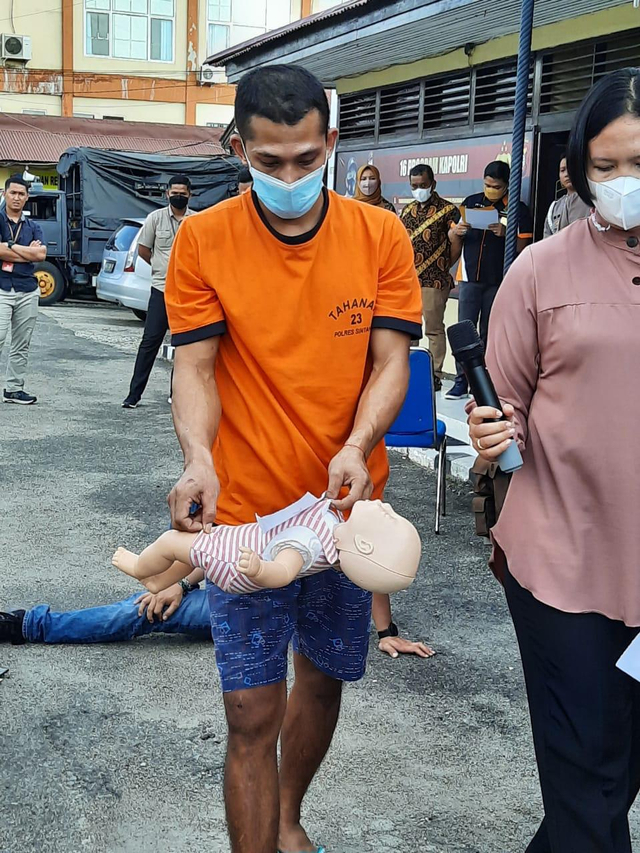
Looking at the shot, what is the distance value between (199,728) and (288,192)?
214 cm

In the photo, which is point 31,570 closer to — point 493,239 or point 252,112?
point 252,112

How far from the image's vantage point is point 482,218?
920cm

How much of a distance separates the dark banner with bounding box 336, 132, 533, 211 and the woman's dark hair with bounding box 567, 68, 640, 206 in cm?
776

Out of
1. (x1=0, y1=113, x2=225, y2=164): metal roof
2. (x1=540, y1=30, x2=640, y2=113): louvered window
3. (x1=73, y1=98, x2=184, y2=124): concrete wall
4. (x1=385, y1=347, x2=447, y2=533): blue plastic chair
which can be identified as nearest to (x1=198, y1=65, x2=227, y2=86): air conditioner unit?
(x1=73, y1=98, x2=184, y2=124): concrete wall

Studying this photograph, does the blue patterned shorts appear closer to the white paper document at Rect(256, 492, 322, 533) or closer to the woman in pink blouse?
the white paper document at Rect(256, 492, 322, 533)

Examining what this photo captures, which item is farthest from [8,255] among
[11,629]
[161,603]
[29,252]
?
[161,603]

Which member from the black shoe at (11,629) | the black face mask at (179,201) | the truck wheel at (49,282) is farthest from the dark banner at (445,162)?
the truck wheel at (49,282)

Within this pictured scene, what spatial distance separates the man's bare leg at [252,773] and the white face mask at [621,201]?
4.36 feet

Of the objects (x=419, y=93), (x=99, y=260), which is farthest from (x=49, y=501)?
(x=99, y=260)

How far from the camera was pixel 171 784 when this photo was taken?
343 cm

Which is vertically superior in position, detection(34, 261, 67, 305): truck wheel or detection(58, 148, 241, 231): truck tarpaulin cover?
detection(58, 148, 241, 231): truck tarpaulin cover

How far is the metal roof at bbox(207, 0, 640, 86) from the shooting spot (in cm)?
829

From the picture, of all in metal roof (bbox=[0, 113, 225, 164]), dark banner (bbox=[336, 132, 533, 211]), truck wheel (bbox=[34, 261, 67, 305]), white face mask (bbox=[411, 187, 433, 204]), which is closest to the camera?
white face mask (bbox=[411, 187, 433, 204])

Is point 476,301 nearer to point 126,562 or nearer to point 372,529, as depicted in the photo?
point 126,562
